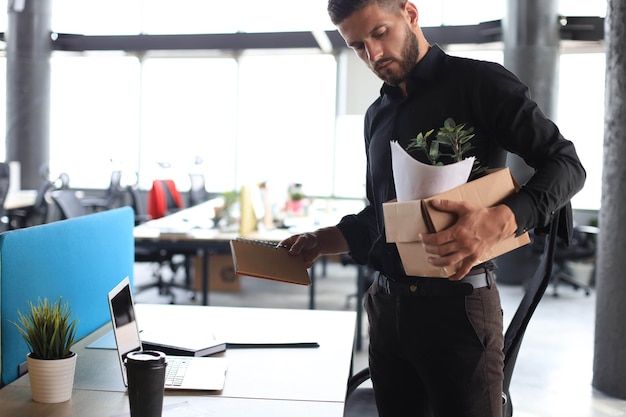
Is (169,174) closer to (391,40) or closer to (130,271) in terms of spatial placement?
(130,271)

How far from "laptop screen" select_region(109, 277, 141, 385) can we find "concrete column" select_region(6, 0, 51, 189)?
10.0 metres

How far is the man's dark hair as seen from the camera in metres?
1.65

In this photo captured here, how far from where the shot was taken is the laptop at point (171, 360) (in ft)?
5.71

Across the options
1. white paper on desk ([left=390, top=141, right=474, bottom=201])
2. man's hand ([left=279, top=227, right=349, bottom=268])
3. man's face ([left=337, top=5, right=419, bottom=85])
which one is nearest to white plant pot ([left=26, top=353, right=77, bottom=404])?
man's hand ([left=279, top=227, right=349, bottom=268])

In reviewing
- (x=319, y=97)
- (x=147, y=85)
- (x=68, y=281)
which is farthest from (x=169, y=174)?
(x=68, y=281)

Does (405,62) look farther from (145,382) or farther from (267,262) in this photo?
(145,382)

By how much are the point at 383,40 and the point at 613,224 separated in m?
2.99

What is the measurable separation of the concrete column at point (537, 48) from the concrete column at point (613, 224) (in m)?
3.57

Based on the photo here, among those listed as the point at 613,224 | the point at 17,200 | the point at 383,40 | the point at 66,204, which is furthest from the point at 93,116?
the point at 383,40

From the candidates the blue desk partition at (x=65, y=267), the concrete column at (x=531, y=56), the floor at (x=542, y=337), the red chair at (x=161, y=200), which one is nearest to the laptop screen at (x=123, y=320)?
the blue desk partition at (x=65, y=267)

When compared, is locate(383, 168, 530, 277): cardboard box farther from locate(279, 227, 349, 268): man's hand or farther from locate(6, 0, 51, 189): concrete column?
locate(6, 0, 51, 189): concrete column

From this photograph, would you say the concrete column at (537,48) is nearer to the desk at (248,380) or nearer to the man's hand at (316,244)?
the desk at (248,380)

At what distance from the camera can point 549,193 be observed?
139 centimetres

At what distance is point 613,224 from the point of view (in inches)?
163
